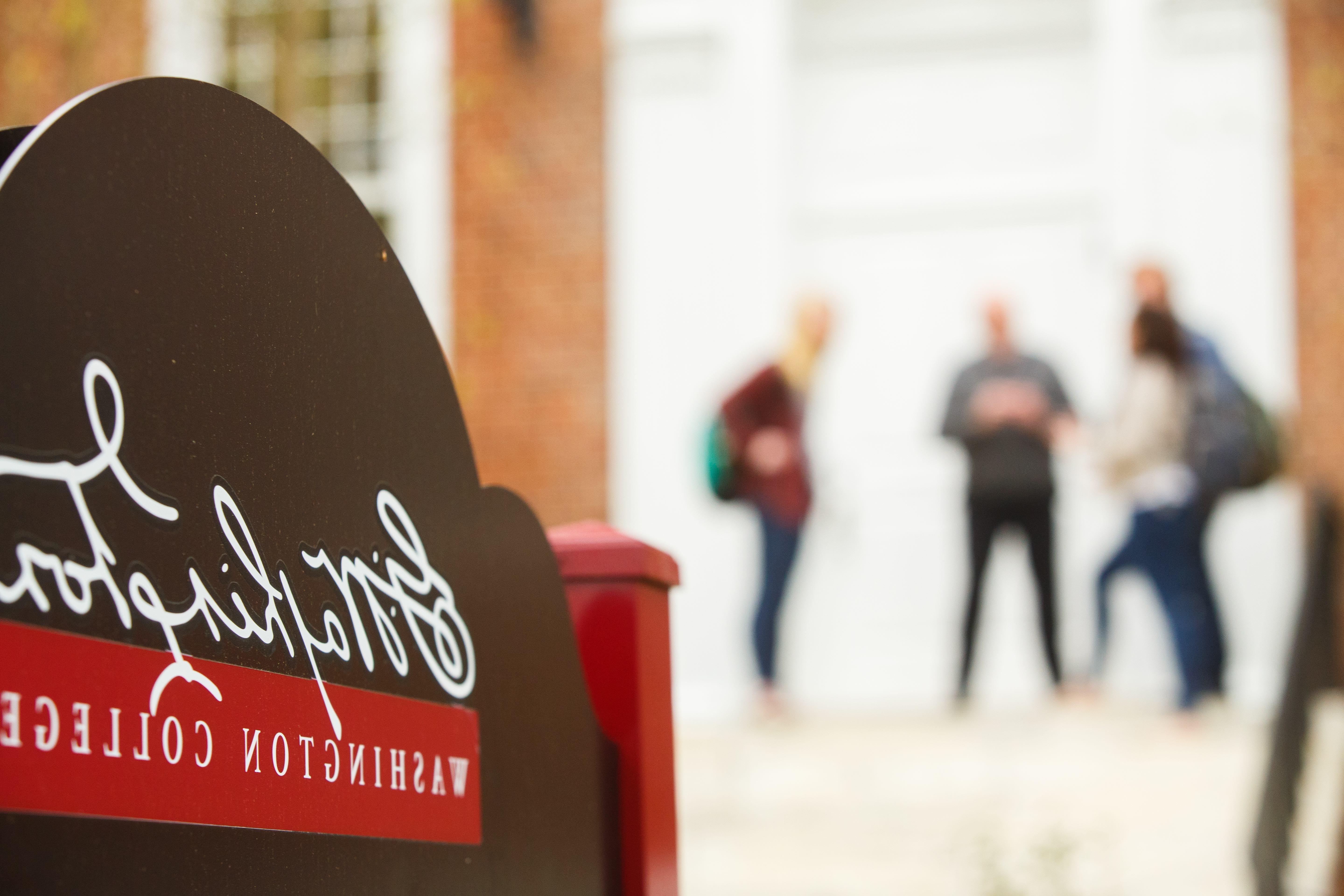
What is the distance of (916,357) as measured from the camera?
→ 854 centimetres

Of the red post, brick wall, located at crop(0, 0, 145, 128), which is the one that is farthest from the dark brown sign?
brick wall, located at crop(0, 0, 145, 128)

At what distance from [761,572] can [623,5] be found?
3332mm

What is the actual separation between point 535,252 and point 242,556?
289 inches

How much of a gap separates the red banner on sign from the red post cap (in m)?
0.35

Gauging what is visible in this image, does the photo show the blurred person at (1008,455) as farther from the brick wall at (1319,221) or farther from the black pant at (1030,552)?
the brick wall at (1319,221)

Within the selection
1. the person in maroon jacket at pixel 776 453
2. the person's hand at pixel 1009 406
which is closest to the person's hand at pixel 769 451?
the person in maroon jacket at pixel 776 453

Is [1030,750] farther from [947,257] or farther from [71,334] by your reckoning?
[71,334]

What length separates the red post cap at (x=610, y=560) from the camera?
1.99 metres

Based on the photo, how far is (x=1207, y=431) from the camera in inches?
263

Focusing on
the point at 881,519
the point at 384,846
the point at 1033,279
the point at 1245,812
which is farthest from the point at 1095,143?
the point at 384,846

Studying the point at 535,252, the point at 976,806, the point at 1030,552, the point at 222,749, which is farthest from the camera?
the point at 535,252

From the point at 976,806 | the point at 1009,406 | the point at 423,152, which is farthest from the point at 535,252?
the point at 976,806

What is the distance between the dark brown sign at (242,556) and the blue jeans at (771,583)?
474 centimetres

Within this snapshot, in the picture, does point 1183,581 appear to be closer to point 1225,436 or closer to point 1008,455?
point 1225,436
